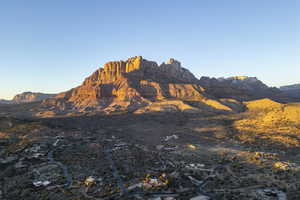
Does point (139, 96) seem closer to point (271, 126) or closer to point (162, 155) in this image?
point (271, 126)

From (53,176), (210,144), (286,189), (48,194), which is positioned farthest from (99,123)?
(286,189)

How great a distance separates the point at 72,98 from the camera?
7195 inches

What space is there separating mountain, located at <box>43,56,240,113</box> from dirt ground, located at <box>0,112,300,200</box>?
53915 mm

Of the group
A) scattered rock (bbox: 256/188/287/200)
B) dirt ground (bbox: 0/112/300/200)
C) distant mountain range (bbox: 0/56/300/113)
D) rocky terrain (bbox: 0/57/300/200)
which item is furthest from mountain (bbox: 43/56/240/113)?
scattered rock (bbox: 256/188/287/200)

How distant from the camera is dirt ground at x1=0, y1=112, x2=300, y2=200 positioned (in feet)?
119

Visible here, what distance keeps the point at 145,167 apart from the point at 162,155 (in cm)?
1230

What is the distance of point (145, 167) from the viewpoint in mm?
48844

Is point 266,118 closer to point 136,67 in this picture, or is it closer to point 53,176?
point 53,176

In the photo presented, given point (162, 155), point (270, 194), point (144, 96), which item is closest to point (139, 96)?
point (144, 96)

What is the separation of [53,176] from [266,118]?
9910 centimetres

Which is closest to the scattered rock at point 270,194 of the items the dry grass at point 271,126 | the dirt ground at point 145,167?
the dirt ground at point 145,167

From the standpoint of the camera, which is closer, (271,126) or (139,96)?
(271,126)

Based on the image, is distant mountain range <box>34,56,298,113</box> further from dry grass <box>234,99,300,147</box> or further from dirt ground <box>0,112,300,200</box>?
dirt ground <box>0,112,300,200</box>

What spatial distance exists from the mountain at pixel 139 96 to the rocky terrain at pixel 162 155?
7.70ft
